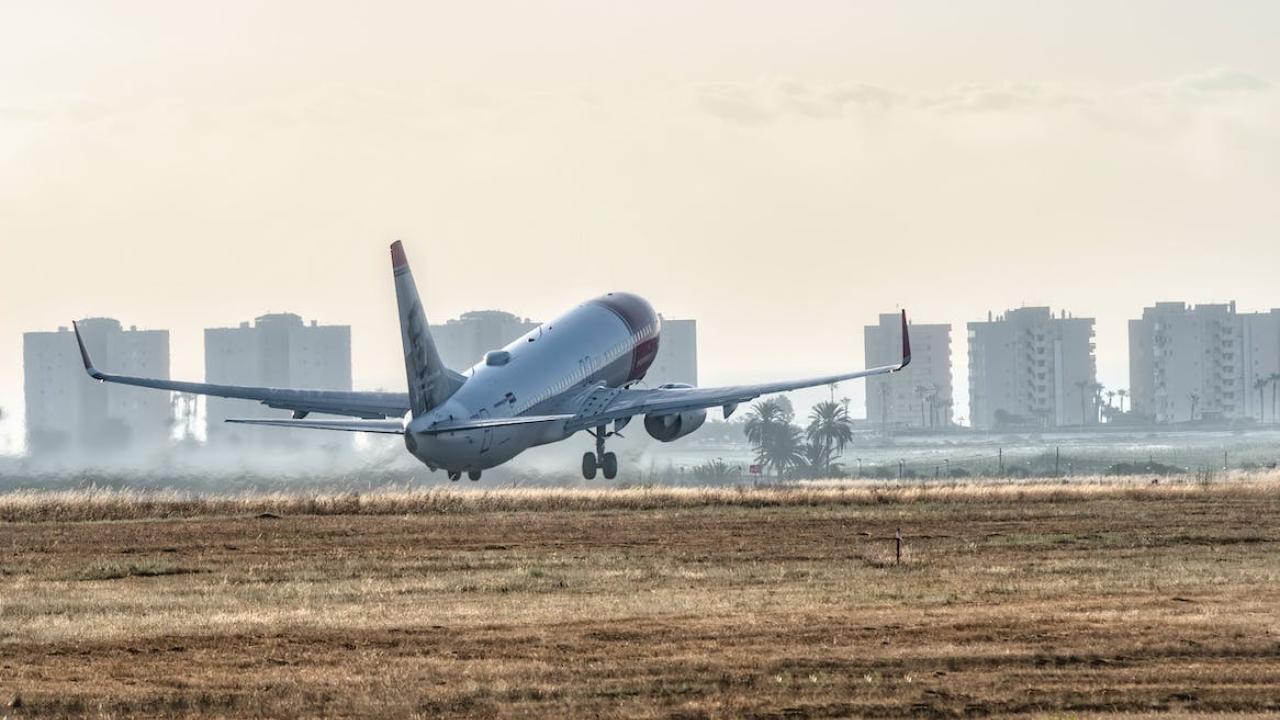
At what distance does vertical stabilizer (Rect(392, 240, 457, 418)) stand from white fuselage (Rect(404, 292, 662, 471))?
0.52 meters

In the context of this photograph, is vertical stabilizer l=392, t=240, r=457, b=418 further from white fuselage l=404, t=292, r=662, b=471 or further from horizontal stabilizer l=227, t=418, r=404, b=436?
horizontal stabilizer l=227, t=418, r=404, b=436

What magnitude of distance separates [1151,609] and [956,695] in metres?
8.98

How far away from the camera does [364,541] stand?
168 ft

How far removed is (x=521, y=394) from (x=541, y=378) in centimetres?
208

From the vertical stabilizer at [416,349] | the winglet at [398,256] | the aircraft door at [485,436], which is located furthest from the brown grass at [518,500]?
the winglet at [398,256]

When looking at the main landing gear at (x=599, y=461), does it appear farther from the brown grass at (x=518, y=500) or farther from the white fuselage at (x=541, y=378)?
the brown grass at (x=518, y=500)

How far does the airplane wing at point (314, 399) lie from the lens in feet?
252

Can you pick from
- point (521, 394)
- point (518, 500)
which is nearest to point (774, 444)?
point (521, 394)

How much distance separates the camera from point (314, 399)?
259 ft

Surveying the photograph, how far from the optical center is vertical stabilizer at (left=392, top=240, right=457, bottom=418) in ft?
209

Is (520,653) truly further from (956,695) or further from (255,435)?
(255,435)

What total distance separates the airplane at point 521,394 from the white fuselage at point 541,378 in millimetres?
53

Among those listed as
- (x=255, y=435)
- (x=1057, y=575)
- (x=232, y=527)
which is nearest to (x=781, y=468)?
(x=255, y=435)

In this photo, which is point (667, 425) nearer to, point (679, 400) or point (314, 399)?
A: point (679, 400)
